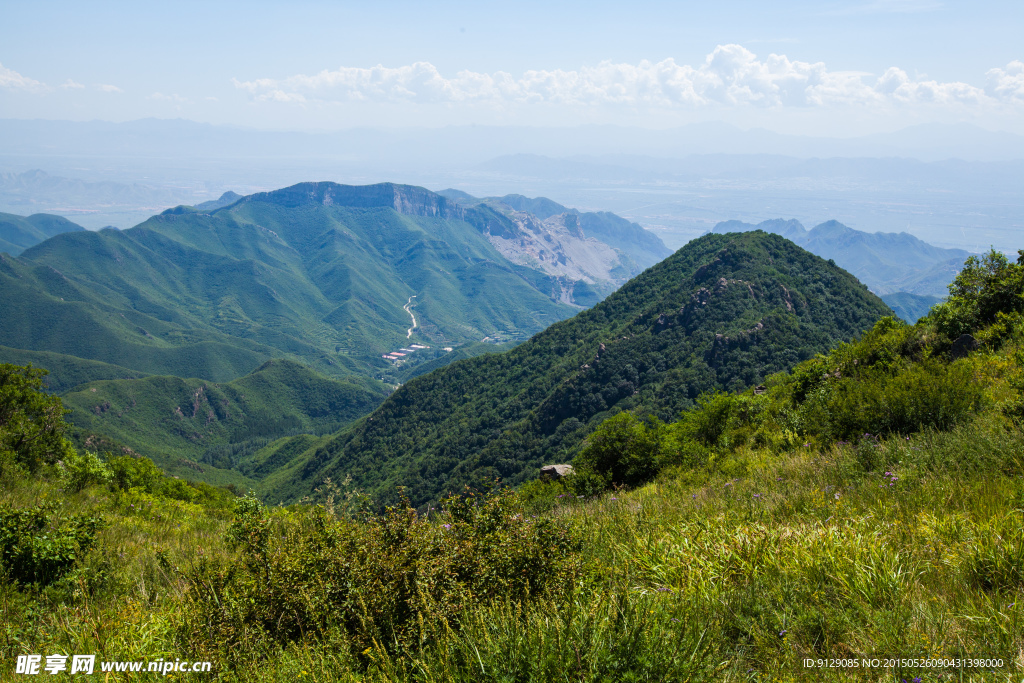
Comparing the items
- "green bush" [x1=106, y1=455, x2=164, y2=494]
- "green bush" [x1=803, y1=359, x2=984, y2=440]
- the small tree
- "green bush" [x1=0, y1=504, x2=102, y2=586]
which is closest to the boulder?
"green bush" [x1=803, y1=359, x2=984, y2=440]

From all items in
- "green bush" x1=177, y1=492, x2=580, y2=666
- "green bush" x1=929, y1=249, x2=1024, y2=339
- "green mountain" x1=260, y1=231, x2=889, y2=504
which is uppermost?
"green bush" x1=929, y1=249, x2=1024, y2=339

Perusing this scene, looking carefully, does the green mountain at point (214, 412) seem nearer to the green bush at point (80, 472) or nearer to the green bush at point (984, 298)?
the green bush at point (80, 472)

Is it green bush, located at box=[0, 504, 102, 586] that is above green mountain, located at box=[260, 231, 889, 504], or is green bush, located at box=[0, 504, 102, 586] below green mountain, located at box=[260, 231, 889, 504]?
above

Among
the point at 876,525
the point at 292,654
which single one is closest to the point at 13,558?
the point at 292,654

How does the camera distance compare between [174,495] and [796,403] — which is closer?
[796,403]

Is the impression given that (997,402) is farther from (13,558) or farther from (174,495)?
(174,495)

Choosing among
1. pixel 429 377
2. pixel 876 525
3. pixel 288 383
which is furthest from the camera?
pixel 288 383

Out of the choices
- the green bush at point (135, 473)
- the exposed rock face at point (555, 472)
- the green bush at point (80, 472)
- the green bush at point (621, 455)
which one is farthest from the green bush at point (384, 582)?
the green bush at point (135, 473)

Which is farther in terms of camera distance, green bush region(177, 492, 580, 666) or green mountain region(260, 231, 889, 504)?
green mountain region(260, 231, 889, 504)

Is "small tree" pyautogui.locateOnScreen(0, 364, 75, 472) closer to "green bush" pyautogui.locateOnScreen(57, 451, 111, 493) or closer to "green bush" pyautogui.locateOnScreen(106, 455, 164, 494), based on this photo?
"green bush" pyautogui.locateOnScreen(57, 451, 111, 493)
